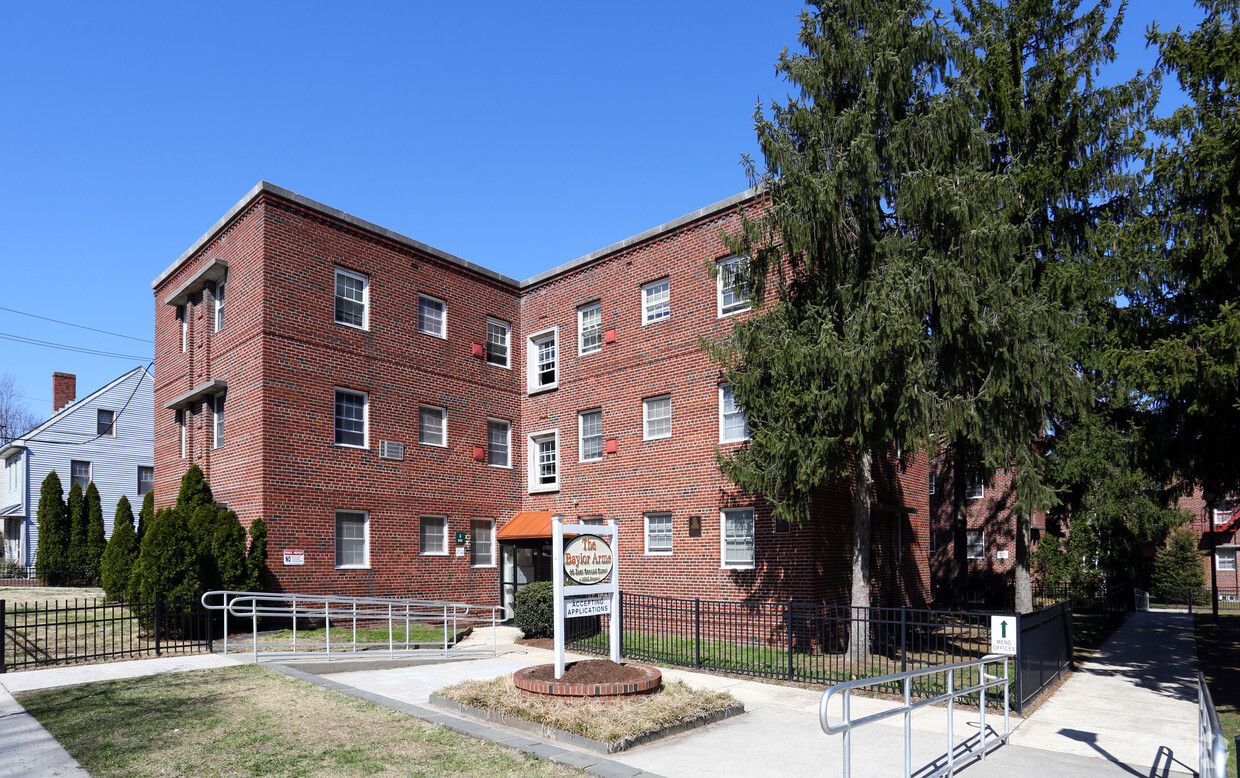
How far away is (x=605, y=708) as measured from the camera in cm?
914

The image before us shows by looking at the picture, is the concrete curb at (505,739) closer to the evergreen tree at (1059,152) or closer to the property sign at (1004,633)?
the property sign at (1004,633)

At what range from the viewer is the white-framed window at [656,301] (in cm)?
2027

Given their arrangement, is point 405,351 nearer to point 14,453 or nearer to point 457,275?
point 457,275

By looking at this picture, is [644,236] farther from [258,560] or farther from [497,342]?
[258,560]

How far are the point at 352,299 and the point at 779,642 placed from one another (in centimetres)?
1289

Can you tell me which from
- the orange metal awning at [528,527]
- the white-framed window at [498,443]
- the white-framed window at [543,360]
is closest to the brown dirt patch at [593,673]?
the orange metal awning at [528,527]

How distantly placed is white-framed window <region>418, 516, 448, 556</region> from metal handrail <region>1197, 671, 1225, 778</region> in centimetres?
1725

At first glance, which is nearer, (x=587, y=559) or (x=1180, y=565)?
(x=587, y=559)

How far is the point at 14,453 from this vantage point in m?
37.2

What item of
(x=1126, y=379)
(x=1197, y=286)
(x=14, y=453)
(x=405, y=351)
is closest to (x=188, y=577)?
(x=405, y=351)

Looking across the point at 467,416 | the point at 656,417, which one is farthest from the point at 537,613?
the point at 467,416

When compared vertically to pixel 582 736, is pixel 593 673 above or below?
above

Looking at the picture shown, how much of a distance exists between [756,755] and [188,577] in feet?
41.0

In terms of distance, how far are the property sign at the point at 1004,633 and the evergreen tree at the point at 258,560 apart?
14.0 metres
